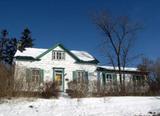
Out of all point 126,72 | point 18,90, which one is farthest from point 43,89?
point 126,72

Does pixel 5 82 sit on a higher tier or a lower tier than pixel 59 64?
lower

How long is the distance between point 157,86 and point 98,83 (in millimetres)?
5384

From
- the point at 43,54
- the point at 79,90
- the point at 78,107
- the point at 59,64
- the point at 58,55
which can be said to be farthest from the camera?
the point at 58,55

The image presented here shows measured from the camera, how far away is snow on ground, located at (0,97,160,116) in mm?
12960

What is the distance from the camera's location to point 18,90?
15469 mm

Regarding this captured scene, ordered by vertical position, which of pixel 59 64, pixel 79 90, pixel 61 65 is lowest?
pixel 79 90

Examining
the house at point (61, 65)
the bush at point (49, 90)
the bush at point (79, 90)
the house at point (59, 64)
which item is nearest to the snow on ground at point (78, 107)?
the bush at point (49, 90)

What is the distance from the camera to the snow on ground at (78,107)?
12960 mm

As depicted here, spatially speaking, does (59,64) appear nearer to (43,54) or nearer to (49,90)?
(43,54)

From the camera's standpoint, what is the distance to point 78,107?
13.8m

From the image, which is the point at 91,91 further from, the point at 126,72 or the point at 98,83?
the point at 126,72

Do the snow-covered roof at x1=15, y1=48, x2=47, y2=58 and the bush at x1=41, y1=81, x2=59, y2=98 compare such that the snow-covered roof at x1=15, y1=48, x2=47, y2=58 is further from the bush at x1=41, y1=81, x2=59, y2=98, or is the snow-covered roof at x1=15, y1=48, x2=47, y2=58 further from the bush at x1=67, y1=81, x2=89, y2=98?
the bush at x1=41, y1=81, x2=59, y2=98

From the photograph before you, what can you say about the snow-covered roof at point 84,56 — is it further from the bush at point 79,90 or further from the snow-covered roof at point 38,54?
the bush at point 79,90

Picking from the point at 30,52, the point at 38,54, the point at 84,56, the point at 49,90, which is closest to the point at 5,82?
the point at 49,90
